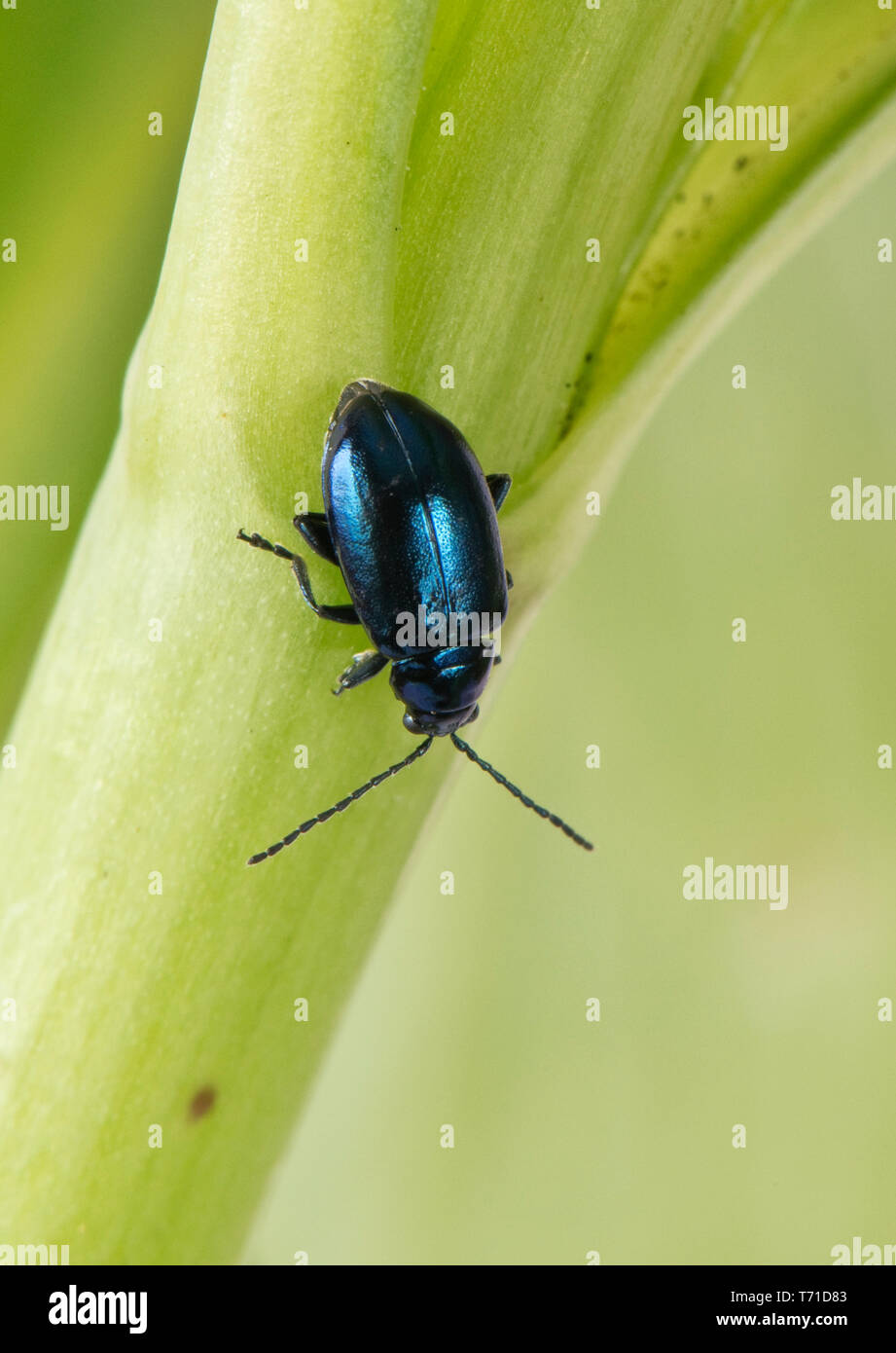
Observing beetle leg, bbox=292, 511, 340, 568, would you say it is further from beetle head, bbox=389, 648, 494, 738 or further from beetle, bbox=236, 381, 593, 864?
beetle head, bbox=389, 648, 494, 738

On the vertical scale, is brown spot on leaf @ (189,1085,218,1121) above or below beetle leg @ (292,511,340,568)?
below

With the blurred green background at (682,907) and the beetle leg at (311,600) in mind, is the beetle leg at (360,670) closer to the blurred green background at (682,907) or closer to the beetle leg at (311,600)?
the beetle leg at (311,600)

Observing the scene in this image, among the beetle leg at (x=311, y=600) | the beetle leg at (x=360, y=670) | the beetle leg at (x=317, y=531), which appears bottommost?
the beetle leg at (x=360, y=670)

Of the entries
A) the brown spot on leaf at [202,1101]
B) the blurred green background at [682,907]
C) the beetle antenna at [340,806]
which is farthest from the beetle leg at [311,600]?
the blurred green background at [682,907]

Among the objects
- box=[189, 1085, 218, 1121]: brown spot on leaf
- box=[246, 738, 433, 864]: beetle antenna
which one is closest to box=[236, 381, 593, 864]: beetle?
box=[246, 738, 433, 864]: beetle antenna

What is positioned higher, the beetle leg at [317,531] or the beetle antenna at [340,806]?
the beetle leg at [317,531]

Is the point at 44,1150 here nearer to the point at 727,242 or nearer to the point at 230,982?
the point at 230,982

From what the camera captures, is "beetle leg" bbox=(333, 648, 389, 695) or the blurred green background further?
the blurred green background
